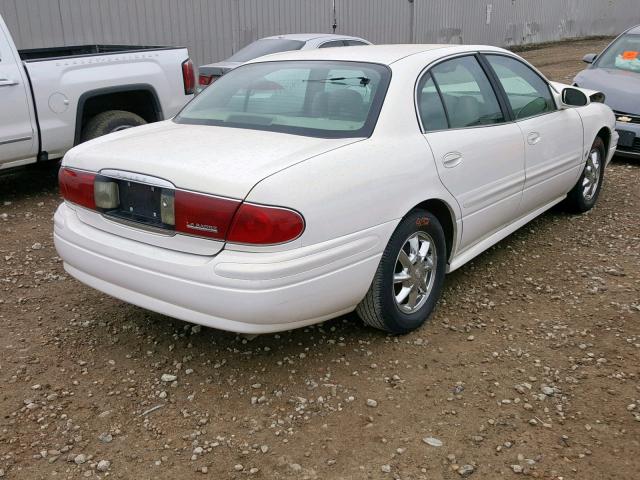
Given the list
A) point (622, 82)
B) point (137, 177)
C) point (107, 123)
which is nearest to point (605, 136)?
point (622, 82)

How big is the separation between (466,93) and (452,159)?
63 centimetres

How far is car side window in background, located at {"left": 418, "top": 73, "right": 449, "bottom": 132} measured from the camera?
3.62 metres

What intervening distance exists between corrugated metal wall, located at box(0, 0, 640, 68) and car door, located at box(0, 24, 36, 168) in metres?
5.14

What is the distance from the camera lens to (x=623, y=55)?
8430mm

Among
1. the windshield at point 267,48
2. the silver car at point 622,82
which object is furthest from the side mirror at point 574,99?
the windshield at point 267,48

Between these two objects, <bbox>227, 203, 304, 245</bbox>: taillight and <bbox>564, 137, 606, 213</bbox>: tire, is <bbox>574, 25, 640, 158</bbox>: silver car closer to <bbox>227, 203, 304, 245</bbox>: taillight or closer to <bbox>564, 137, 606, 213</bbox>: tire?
<bbox>564, 137, 606, 213</bbox>: tire

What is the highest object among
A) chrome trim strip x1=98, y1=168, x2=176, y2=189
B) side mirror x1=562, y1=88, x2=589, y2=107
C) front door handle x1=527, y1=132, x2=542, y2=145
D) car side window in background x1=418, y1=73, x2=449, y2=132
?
car side window in background x1=418, y1=73, x2=449, y2=132

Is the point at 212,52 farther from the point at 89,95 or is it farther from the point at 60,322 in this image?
the point at 60,322

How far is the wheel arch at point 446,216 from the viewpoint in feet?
11.9

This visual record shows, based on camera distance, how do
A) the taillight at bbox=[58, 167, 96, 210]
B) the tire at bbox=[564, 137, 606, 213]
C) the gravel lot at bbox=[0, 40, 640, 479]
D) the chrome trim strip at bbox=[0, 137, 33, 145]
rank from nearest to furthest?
the gravel lot at bbox=[0, 40, 640, 479]
the taillight at bbox=[58, 167, 96, 210]
the tire at bbox=[564, 137, 606, 213]
the chrome trim strip at bbox=[0, 137, 33, 145]

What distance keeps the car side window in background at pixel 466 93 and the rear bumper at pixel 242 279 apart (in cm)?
106

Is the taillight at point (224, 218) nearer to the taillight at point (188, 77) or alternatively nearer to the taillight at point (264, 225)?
the taillight at point (264, 225)

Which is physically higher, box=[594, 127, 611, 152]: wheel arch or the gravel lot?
box=[594, 127, 611, 152]: wheel arch

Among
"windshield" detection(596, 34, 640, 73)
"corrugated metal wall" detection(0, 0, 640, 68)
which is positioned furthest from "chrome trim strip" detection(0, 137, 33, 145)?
"windshield" detection(596, 34, 640, 73)
